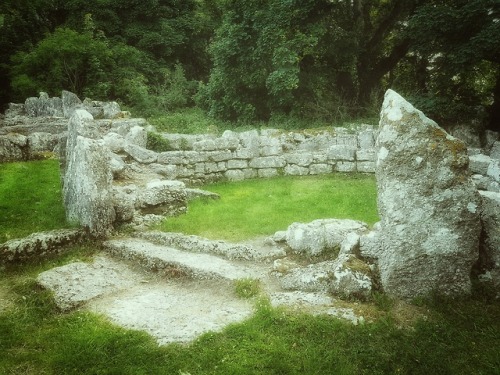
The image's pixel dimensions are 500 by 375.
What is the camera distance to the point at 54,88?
21859 millimetres

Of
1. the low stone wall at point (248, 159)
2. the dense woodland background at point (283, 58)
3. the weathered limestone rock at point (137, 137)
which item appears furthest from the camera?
the dense woodland background at point (283, 58)

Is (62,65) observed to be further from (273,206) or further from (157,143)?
(273,206)

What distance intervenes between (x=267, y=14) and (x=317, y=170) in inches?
372

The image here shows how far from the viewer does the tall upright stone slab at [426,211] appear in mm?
4266

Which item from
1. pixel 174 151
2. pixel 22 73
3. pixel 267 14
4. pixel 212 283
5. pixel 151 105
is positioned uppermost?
pixel 267 14

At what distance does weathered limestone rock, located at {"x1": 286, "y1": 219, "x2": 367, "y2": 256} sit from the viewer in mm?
5898

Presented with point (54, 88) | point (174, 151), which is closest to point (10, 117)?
point (54, 88)

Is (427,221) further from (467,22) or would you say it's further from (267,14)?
(267,14)

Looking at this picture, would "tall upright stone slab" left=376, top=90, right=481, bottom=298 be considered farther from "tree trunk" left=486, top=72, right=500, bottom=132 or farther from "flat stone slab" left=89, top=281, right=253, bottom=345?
"tree trunk" left=486, top=72, right=500, bottom=132

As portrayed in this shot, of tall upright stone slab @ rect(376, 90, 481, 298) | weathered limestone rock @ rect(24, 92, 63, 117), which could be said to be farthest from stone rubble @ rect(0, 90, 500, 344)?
weathered limestone rock @ rect(24, 92, 63, 117)

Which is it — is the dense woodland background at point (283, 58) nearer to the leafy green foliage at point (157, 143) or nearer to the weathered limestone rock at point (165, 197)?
the leafy green foliage at point (157, 143)

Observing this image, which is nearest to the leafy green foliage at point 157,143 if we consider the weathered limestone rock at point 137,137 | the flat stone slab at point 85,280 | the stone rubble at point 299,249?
the weathered limestone rock at point 137,137

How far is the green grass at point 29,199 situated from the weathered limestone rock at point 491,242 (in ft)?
22.9

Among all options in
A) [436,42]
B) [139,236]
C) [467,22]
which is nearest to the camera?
[139,236]
